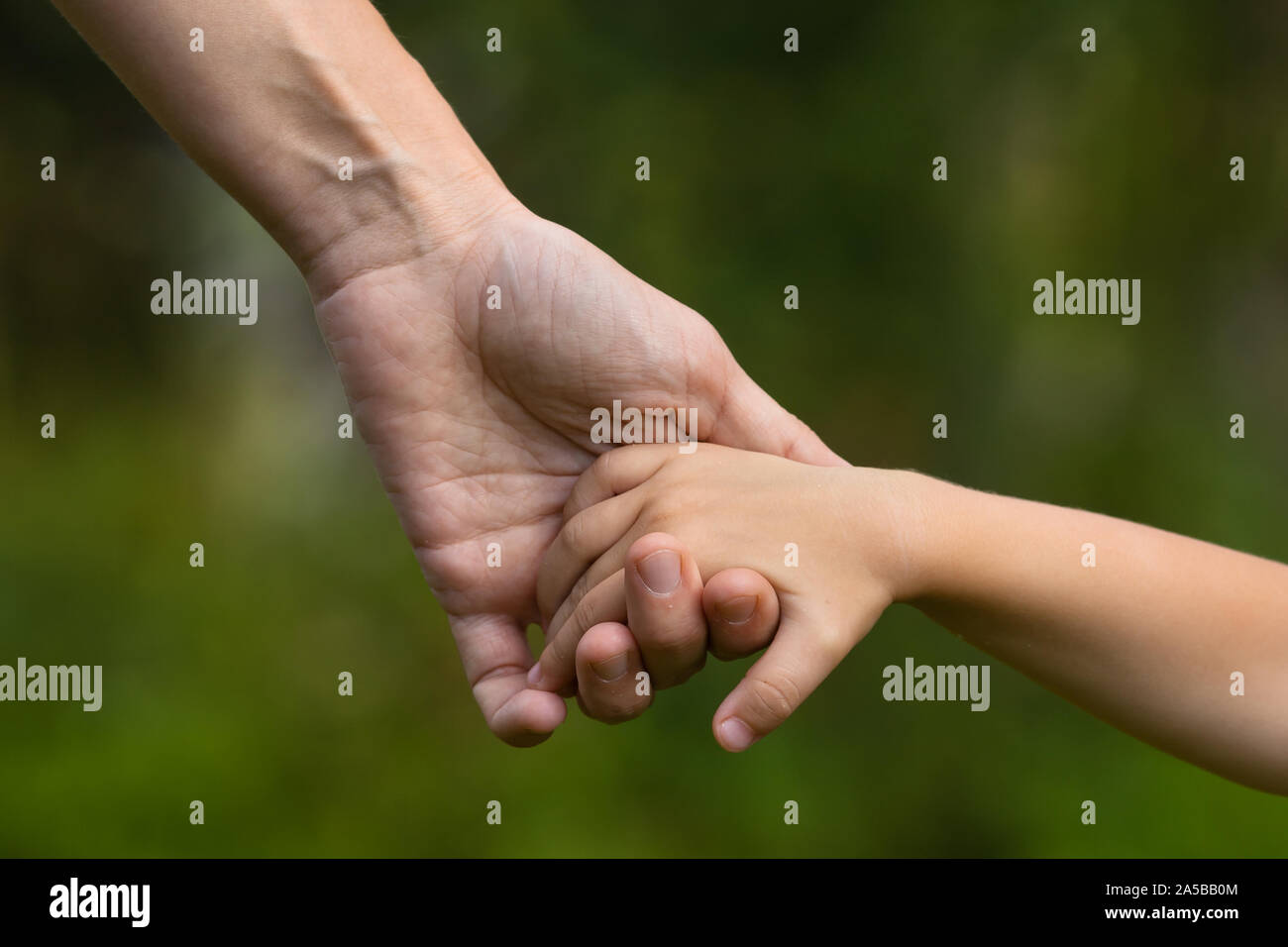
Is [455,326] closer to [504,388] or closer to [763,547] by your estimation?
[504,388]

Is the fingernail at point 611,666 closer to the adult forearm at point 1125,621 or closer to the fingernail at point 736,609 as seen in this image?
the fingernail at point 736,609

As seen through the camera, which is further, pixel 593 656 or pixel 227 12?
pixel 227 12

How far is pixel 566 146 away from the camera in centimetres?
376

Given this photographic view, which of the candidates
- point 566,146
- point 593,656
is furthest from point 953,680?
point 593,656

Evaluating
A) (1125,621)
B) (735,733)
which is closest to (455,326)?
(735,733)

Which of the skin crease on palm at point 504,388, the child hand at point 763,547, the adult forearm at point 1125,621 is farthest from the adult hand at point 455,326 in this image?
the adult forearm at point 1125,621

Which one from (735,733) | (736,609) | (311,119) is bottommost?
(735,733)

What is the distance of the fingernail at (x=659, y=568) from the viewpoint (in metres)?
1.04

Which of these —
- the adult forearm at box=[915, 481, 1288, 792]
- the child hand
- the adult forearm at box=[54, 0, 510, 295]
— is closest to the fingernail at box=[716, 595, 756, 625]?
the child hand

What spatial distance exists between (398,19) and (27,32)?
144cm

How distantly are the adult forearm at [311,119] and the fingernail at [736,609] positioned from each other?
0.62 metres

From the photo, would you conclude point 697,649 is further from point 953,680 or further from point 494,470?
point 953,680

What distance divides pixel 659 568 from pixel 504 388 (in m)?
0.42

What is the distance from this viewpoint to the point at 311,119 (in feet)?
4.18
